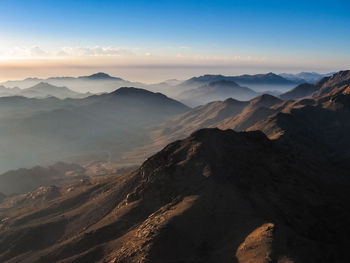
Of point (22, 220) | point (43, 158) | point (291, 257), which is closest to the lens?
point (291, 257)

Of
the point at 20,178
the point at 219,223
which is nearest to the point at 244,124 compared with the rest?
the point at 20,178

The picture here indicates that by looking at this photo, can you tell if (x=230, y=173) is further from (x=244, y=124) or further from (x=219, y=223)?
(x=244, y=124)

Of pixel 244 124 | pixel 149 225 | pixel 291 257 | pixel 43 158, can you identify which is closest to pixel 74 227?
pixel 149 225

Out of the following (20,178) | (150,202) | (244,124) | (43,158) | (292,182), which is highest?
(292,182)

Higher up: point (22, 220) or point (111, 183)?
point (111, 183)

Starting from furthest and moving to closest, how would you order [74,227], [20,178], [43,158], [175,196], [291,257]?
1. [43,158]
2. [20,178]
3. [74,227]
4. [175,196]
5. [291,257]

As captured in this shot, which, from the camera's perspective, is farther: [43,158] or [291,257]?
[43,158]

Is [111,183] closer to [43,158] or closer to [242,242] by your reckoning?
[242,242]
